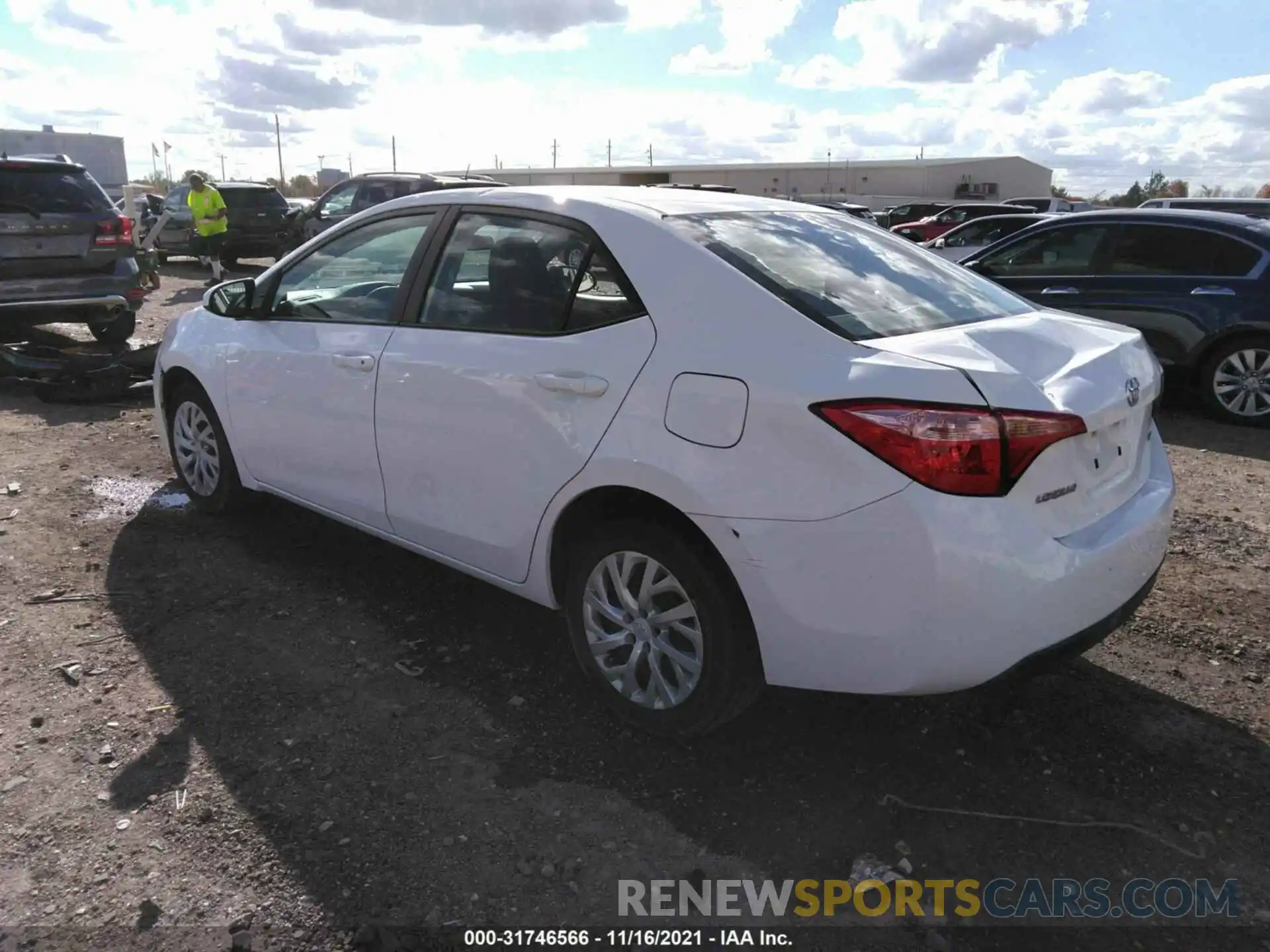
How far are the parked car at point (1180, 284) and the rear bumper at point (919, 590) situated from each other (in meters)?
5.64

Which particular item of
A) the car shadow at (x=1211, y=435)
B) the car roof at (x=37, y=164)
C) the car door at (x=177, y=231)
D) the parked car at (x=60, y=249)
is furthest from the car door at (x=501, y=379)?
the car door at (x=177, y=231)

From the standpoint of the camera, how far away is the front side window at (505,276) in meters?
3.29

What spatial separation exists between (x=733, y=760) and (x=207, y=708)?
70.5 inches

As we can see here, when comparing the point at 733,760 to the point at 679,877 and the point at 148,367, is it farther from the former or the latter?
the point at 148,367

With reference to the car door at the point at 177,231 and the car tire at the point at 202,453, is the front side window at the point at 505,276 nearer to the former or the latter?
the car tire at the point at 202,453

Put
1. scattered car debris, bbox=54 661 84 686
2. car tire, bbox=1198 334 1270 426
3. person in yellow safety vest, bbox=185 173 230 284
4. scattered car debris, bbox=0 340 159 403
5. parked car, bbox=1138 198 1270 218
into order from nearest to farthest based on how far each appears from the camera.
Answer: scattered car debris, bbox=54 661 84 686 < car tire, bbox=1198 334 1270 426 < scattered car debris, bbox=0 340 159 403 < parked car, bbox=1138 198 1270 218 < person in yellow safety vest, bbox=185 173 230 284

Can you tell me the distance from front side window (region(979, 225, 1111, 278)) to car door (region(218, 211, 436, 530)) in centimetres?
629

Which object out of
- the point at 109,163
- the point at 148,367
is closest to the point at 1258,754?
the point at 148,367

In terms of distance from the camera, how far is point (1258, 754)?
3.11m

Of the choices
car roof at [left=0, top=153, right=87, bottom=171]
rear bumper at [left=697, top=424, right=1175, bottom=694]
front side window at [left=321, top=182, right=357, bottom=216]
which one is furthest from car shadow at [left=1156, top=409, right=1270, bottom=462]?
front side window at [left=321, top=182, right=357, bottom=216]

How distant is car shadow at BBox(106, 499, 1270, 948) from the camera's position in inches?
104

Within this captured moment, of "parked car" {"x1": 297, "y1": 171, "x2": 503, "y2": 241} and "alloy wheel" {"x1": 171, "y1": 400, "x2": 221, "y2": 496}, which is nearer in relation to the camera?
"alloy wheel" {"x1": 171, "y1": 400, "x2": 221, "y2": 496}

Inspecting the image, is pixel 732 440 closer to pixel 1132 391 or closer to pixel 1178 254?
pixel 1132 391

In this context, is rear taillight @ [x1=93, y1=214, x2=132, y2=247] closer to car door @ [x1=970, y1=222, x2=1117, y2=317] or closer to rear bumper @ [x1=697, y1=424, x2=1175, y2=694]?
car door @ [x1=970, y1=222, x2=1117, y2=317]
